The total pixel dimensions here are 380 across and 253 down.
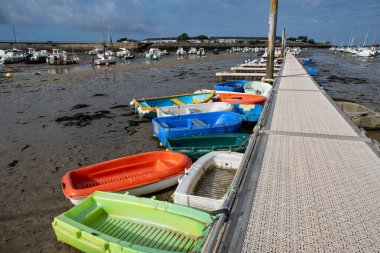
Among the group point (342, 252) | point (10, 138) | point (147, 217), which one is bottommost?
point (10, 138)

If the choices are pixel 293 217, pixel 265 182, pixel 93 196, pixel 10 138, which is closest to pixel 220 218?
pixel 293 217

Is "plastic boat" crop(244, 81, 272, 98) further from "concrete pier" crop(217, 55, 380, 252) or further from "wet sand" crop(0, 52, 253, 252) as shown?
"concrete pier" crop(217, 55, 380, 252)

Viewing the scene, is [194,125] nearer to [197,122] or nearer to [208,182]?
[197,122]

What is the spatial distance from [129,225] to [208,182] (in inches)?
82.0

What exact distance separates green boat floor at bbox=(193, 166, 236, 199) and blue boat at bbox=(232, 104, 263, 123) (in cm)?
540

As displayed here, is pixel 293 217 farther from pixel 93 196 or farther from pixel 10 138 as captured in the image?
pixel 10 138

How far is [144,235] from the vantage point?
434 centimetres

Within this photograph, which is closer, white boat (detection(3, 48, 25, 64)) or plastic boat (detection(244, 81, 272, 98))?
plastic boat (detection(244, 81, 272, 98))

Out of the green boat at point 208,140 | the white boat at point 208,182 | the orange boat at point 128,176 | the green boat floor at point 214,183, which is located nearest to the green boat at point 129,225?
the white boat at point 208,182

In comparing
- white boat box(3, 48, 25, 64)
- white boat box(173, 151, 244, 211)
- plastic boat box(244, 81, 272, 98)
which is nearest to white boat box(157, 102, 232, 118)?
white boat box(173, 151, 244, 211)

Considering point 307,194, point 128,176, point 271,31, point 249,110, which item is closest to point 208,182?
point 128,176

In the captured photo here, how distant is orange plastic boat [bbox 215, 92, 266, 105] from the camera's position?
11648mm

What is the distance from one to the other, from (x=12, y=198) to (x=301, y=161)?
7.22 metres

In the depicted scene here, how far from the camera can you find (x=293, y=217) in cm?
276
